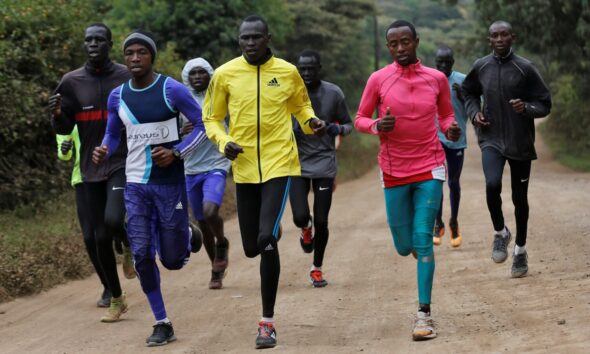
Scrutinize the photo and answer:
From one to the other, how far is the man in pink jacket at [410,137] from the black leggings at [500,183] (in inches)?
88.1

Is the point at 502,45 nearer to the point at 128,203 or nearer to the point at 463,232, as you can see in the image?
the point at 128,203

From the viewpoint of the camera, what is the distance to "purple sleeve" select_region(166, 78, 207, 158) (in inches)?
332

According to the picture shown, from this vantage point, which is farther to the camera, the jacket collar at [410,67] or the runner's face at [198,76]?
the runner's face at [198,76]

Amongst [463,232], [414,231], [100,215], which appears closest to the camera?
[414,231]

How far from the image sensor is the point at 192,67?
11.3 meters

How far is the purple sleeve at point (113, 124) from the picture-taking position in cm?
874

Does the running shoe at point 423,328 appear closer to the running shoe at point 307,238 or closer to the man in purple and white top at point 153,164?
the man in purple and white top at point 153,164

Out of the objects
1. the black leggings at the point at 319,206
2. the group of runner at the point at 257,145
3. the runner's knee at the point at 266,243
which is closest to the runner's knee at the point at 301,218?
the black leggings at the point at 319,206

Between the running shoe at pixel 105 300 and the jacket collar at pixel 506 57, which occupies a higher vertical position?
the jacket collar at pixel 506 57

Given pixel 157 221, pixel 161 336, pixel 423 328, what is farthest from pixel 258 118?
pixel 423 328

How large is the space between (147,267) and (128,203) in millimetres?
525

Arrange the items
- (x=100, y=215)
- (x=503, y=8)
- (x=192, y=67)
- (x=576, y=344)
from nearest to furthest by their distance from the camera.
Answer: (x=576, y=344) < (x=100, y=215) < (x=192, y=67) < (x=503, y=8)

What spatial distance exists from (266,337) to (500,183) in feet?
11.8

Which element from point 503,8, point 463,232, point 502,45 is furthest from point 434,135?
point 503,8
